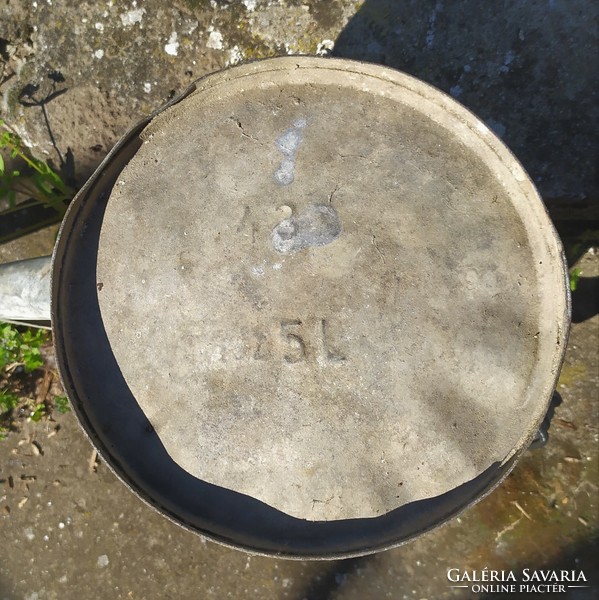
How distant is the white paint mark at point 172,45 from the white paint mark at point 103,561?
7.08 ft

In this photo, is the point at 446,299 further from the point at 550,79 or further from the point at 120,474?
the point at 550,79

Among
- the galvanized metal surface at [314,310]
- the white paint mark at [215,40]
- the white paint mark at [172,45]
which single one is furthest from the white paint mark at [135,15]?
the galvanized metal surface at [314,310]

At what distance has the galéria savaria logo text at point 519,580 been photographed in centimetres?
208

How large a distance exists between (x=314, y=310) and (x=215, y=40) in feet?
4.36

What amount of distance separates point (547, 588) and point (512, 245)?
5.49 feet

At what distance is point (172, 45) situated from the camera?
1.94 m

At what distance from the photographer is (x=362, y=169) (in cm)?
119

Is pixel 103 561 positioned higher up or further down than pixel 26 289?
further down

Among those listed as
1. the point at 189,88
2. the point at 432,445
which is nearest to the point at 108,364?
the point at 189,88

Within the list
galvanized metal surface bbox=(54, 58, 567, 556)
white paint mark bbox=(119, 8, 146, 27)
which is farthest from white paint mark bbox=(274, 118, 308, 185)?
white paint mark bbox=(119, 8, 146, 27)

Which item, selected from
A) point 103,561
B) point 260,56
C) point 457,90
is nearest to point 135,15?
point 260,56

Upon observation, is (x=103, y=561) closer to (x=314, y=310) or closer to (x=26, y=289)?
(x=26, y=289)

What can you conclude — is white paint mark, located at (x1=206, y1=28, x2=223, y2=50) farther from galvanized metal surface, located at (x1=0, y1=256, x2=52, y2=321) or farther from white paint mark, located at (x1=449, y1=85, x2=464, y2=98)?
galvanized metal surface, located at (x1=0, y1=256, x2=52, y2=321)

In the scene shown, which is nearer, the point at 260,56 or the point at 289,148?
the point at 289,148
